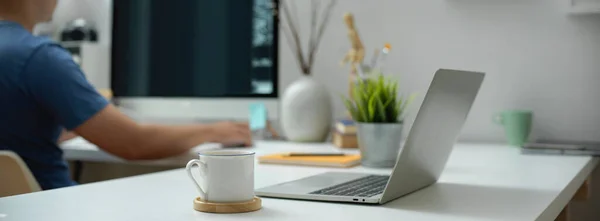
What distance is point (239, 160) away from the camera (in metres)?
0.88

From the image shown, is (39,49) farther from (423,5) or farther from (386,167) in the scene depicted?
(423,5)

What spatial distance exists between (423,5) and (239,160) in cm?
150

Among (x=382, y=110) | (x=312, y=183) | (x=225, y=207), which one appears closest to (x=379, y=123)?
(x=382, y=110)

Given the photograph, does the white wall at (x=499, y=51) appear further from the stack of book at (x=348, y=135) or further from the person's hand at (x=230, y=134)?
the person's hand at (x=230, y=134)

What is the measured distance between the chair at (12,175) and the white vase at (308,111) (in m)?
1.08

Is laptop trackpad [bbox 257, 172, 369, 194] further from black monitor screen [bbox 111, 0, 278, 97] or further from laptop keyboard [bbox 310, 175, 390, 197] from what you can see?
black monitor screen [bbox 111, 0, 278, 97]

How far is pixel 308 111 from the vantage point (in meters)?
2.20

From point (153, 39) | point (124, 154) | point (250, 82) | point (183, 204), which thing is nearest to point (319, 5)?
point (250, 82)

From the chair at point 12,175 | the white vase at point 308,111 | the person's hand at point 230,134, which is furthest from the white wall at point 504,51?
the chair at point 12,175

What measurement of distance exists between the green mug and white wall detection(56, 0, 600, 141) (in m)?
0.12

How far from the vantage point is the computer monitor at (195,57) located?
244 cm

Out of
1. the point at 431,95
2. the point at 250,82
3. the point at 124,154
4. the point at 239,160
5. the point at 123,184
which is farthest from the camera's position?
the point at 250,82

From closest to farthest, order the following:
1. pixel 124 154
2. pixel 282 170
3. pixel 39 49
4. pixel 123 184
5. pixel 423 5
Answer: pixel 123 184 < pixel 282 170 < pixel 39 49 < pixel 124 154 < pixel 423 5

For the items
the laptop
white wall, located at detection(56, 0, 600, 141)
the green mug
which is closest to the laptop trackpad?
the laptop
